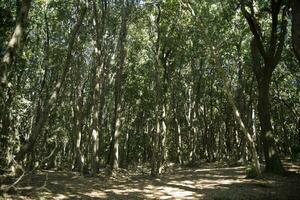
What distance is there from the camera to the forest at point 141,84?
1496 cm

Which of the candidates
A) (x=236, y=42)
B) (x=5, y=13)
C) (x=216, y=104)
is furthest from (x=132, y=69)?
(x=5, y=13)

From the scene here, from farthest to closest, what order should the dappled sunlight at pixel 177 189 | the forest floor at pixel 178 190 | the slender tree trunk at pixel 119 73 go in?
the slender tree trunk at pixel 119 73 → the dappled sunlight at pixel 177 189 → the forest floor at pixel 178 190

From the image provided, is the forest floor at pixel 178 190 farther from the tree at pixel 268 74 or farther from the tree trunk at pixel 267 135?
the tree at pixel 268 74

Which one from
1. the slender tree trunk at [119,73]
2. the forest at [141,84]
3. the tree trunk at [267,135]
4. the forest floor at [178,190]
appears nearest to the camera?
the forest floor at [178,190]

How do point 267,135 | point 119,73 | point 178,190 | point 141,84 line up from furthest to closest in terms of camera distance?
point 141,84
point 119,73
point 267,135
point 178,190

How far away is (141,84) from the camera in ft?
128

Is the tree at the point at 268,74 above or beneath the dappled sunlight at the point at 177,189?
above

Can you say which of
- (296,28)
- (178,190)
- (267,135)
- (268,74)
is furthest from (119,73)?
(296,28)

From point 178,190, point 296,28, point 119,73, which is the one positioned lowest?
point 178,190

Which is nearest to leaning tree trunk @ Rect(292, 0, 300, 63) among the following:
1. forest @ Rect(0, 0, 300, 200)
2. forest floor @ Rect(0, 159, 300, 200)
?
forest @ Rect(0, 0, 300, 200)

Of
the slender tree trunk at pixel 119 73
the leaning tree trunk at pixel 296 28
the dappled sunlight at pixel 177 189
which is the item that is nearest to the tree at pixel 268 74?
the dappled sunlight at pixel 177 189

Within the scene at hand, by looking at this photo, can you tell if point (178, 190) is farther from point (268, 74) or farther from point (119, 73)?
point (119, 73)

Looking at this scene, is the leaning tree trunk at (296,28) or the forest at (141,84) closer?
the leaning tree trunk at (296,28)

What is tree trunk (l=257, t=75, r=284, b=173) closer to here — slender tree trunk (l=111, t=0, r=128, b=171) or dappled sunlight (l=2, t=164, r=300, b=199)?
dappled sunlight (l=2, t=164, r=300, b=199)
